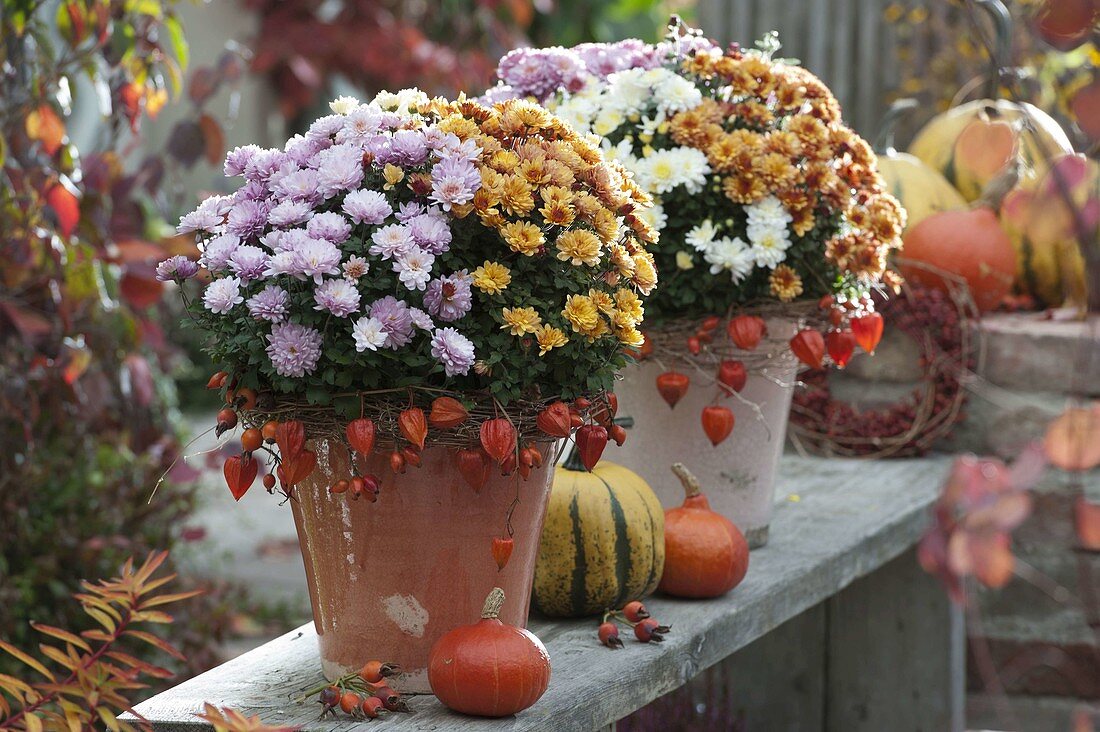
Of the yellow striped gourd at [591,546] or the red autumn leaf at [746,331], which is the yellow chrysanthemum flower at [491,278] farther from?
the red autumn leaf at [746,331]

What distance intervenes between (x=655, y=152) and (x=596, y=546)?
23.1 inches

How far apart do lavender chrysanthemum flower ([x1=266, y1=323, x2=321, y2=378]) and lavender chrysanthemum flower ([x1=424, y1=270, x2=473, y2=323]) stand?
0.40 feet

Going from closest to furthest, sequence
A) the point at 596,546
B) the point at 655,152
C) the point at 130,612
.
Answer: the point at 130,612 < the point at 596,546 < the point at 655,152

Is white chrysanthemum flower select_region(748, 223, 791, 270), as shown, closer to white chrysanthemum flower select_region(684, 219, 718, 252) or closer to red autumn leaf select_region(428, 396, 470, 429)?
white chrysanthemum flower select_region(684, 219, 718, 252)

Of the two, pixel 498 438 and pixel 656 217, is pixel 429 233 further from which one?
pixel 656 217

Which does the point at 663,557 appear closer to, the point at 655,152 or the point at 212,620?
the point at 655,152

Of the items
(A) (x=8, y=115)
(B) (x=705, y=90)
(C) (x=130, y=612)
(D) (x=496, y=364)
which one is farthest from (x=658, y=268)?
(A) (x=8, y=115)

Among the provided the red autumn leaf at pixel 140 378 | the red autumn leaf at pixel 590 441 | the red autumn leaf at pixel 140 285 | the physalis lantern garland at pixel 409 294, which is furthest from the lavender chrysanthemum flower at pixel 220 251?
the red autumn leaf at pixel 140 378

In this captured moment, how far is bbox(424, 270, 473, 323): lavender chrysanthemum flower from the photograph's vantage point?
1355mm

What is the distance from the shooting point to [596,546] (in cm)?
166

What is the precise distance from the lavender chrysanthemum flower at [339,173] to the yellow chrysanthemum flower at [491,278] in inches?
6.5

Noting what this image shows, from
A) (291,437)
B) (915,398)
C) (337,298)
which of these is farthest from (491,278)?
(915,398)

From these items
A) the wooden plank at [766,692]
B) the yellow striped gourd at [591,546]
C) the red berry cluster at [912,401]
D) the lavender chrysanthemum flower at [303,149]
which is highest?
the lavender chrysanthemum flower at [303,149]

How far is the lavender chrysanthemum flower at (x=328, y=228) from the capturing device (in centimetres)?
135
